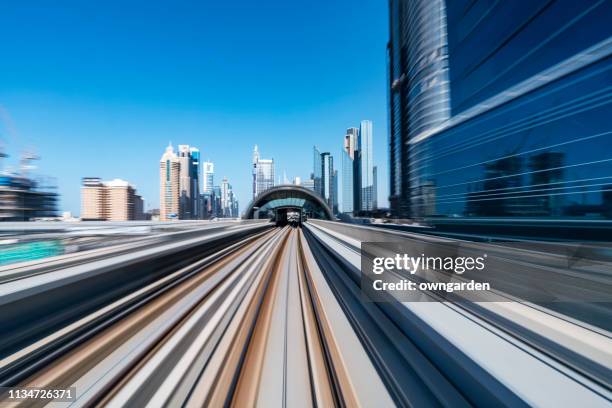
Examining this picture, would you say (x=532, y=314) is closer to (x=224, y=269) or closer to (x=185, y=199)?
(x=224, y=269)

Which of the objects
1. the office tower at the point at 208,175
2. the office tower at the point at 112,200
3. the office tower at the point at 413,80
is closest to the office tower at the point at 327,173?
the office tower at the point at 112,200

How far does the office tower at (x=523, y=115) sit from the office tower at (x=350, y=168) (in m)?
59.5

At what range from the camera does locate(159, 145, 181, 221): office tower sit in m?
81.3

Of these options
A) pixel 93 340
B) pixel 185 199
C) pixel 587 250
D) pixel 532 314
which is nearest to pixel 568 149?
pixel 587 250

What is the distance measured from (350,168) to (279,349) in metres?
76.5

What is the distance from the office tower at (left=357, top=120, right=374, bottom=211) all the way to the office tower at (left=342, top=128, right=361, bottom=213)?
8.67 ft

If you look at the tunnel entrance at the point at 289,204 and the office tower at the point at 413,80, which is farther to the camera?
the tunnel entrance at the point at 289,204

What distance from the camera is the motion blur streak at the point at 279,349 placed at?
34.7 inches

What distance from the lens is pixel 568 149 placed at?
3.29 m
